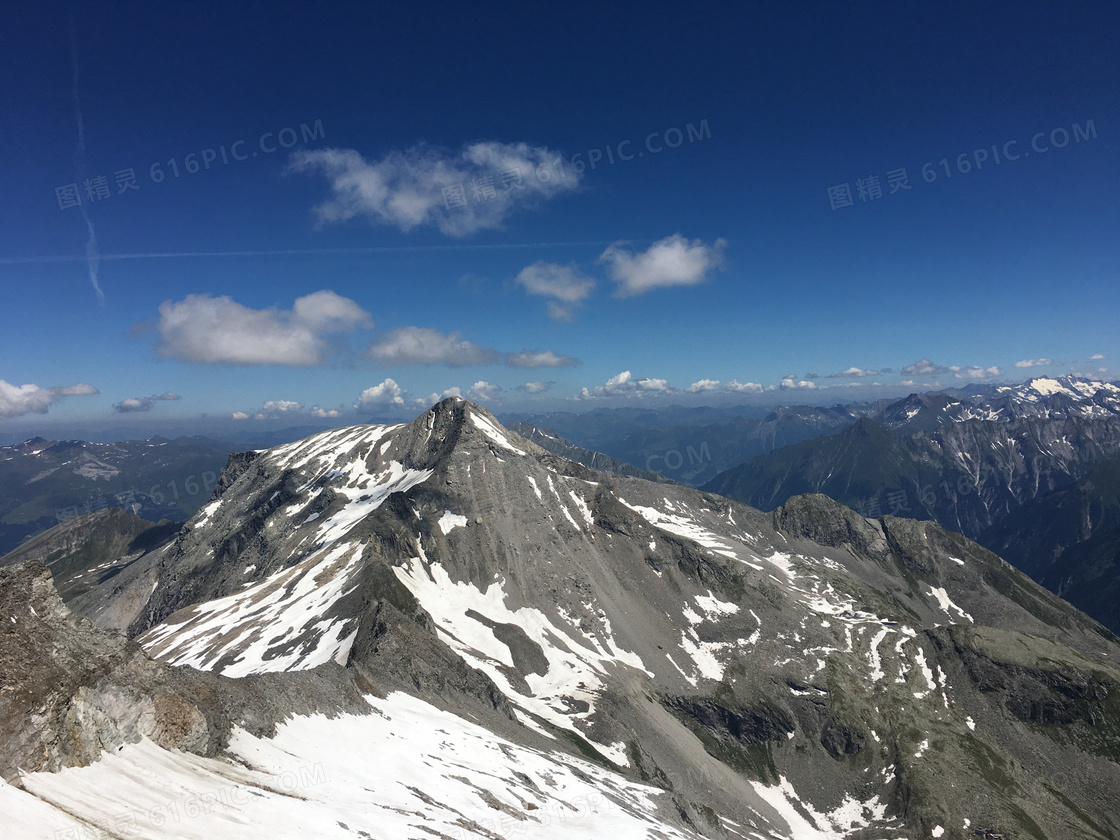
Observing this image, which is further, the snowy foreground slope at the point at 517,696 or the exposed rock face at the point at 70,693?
the snowy foreground slope at the point at 517,696

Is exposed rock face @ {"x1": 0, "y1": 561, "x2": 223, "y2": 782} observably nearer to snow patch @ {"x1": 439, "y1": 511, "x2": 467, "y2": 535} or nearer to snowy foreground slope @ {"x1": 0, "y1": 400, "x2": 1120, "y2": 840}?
snowy foreground slope @ {"x1": 0, "y1": 400, "x2": 1120, "y2": 840}

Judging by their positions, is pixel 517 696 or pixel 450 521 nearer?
pixel 517 696

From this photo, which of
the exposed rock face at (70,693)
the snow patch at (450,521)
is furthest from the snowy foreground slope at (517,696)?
the snow patch at (450,521)

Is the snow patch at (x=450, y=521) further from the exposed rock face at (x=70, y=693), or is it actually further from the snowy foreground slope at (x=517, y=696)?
the exposed rock face at (x=70, y=693)

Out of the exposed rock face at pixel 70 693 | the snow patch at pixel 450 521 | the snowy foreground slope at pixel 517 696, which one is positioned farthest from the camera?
the snow patch at pixel 450 521

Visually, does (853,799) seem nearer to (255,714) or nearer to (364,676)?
(364,676)

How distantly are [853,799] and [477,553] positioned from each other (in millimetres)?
102999

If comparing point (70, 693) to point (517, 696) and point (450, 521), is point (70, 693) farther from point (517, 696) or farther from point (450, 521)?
point (450, 521)

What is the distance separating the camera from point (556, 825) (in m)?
49.6

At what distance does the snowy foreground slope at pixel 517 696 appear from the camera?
30812 mm

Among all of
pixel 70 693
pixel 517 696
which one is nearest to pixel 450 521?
pixel 517 696

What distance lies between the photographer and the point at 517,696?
107m

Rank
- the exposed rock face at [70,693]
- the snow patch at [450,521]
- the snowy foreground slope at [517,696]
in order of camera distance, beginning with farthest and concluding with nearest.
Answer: the snow patch at [450,521] < the snowy foreground slope at [517,696] < the exposed rock face at [70,693]

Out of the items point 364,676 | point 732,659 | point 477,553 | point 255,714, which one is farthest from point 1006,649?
point 255,714
